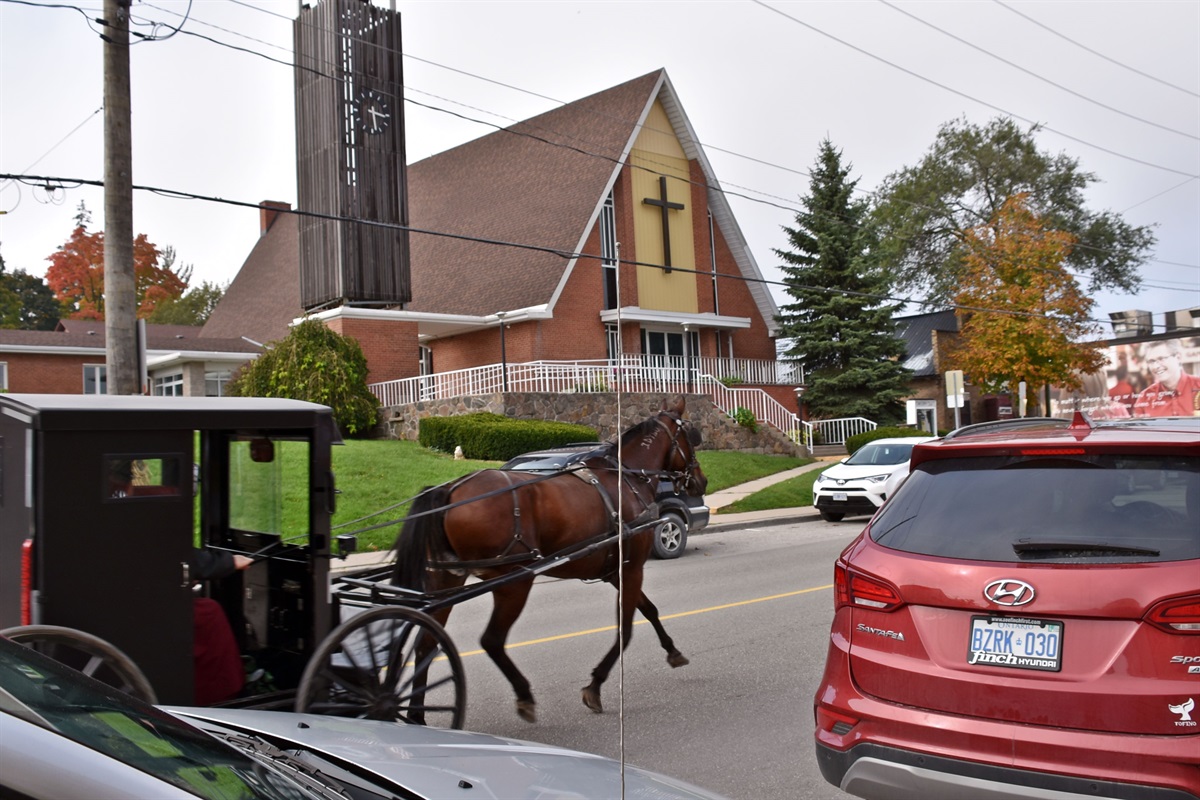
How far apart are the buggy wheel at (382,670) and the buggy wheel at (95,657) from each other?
822 mm

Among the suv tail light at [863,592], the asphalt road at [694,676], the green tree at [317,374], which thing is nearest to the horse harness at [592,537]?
the asphalt road at [694,676]

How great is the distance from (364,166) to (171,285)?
170ft

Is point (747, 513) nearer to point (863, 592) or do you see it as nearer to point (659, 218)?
point (863, 592)

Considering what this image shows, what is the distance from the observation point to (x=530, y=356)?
33.2m

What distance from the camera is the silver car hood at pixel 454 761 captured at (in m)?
2.75

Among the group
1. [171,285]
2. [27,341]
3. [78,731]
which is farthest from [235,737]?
[171,285]

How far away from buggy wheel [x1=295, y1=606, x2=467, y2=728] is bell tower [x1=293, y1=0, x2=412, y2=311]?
82.8ft

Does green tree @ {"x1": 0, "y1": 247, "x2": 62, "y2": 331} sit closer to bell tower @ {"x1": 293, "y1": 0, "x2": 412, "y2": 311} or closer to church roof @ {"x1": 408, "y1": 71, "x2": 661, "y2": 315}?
church roof @ {"x1": 408, "y1": 71, "x2": 661, "y2": 315}

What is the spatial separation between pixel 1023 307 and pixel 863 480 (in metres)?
20.2

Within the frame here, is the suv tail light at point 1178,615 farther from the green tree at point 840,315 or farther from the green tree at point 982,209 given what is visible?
the green tree at point 982,209

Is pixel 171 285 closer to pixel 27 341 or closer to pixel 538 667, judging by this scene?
pixel 27 341

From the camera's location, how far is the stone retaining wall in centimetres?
2805

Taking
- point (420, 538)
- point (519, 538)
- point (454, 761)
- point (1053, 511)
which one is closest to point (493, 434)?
point (519, 538)

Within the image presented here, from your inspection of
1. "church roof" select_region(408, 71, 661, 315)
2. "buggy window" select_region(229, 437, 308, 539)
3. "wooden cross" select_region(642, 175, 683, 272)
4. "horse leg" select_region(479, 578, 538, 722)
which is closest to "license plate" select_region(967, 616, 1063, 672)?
"horse leg" select_region(479, 578, 538, 722)
